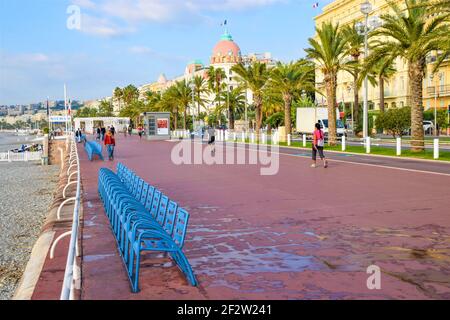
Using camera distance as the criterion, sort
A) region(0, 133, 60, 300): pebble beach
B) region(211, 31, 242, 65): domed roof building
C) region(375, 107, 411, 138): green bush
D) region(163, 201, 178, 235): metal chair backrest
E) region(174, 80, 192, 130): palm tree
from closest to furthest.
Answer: region(163, 201, 178, 235): metal chair backrest
region(0, 133, 60, 300): pebble beach
region(375, 107, 411, 138): green bush
region(174, 80, 192, 130): palm tree
region(211, 31, 242, 65): domed roof building

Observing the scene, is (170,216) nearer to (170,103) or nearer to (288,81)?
(288,81)

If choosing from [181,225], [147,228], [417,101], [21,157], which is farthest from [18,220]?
[21,157]

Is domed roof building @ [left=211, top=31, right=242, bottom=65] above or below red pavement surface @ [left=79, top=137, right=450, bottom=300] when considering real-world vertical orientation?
above

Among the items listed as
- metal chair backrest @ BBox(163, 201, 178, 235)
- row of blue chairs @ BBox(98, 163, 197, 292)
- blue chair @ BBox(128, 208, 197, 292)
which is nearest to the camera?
blue chair @ BBox(128, 208, 197, 292)

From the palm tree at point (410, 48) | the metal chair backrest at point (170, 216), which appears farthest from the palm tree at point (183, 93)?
the metal chair backrest at point (170, 216)

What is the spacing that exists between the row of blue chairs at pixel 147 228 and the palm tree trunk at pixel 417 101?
19.8m

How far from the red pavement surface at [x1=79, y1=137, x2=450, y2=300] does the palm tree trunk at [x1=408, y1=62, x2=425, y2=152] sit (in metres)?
12.3

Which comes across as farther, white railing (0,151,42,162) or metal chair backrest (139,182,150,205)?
white railing (0,151,42,162)

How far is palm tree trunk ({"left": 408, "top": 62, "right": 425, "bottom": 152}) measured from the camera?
26.0 metres

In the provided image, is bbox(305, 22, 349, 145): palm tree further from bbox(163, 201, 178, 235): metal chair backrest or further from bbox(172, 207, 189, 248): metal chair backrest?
bbox(172, 207, 189, 248): metal chair backrest

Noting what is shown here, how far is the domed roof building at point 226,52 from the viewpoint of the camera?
151250 mm

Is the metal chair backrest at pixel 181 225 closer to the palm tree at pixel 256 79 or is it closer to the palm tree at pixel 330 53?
the palm tree at pixel 330 53

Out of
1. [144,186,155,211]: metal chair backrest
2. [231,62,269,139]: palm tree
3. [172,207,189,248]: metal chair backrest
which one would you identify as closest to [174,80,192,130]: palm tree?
[231,62,269,139]: palm tree
